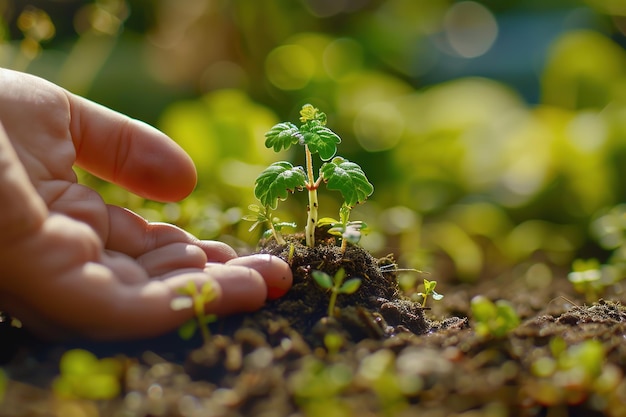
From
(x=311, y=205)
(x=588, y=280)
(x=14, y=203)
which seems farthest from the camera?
(x=588, y=280)

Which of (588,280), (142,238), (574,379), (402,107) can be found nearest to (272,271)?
(142,238)

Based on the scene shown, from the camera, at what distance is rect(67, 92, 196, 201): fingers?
1.30 meters

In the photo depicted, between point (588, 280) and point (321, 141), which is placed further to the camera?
point (588, 280)

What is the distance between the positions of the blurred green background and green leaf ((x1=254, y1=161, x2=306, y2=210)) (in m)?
0.54

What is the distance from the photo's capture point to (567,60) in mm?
3006

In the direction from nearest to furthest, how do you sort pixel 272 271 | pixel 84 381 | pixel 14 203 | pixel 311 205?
pixel 84 381 < pixel 14 203 < pixel 272 271 < pixel 311 205

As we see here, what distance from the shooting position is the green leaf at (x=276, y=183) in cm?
118

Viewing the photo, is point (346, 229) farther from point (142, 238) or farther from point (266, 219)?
point (142, 238)

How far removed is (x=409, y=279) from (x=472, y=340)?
0.49 m

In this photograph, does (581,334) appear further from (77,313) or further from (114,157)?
(114,157)

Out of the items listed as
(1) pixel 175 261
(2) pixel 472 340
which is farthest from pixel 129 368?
(2) pixel 472 340

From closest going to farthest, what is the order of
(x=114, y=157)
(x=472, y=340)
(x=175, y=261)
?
1. (x=472, y=340)
2. (x=175, y=261)
3. (x=114, y=157)

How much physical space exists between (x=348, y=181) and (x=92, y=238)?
0.42 m

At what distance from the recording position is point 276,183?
1.19m
